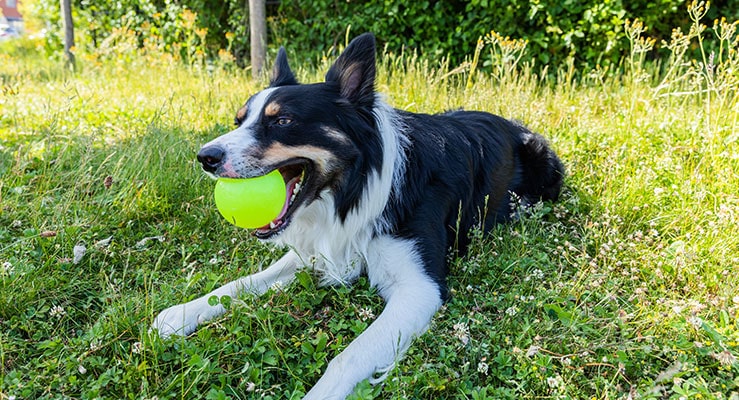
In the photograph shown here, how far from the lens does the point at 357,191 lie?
2693 mm

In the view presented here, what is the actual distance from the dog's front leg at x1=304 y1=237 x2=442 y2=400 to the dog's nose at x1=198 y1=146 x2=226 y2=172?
87 centimetres

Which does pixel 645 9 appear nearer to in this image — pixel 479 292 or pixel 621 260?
pixel 621 260

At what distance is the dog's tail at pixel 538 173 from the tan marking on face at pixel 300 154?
1.71 meters

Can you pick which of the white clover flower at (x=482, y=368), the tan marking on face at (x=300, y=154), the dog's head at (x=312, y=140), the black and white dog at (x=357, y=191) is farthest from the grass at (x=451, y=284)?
the tan marking on face at (x=300, y=154)

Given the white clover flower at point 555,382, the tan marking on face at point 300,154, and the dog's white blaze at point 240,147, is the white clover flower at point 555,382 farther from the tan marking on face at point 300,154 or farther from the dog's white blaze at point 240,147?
the dog's white blaze at point 240,147

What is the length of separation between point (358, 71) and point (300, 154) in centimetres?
53

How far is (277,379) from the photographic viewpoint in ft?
7.02

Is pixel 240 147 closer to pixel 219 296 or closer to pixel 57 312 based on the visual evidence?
pixel 219 296

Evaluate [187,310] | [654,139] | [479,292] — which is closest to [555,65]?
[654,139]

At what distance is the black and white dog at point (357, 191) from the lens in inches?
94.3

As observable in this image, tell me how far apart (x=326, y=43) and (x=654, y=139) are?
5128 mm

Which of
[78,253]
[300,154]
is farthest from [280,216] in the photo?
[78,253]

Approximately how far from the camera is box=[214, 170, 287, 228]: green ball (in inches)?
93.4

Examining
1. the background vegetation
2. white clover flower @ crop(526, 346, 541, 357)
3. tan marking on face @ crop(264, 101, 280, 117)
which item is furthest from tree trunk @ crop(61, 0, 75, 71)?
white clover flower @ crop(526, 346, 541, 357)
